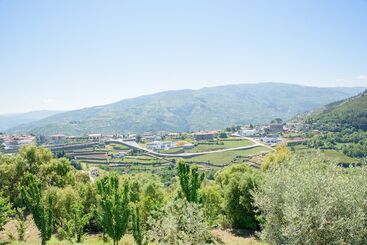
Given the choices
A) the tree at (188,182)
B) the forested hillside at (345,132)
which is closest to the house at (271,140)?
the forested hillside at (345,132)

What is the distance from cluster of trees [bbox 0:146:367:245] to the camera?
16.0 metres

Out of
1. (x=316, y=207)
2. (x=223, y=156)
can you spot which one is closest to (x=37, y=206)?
(x=316, y=207)

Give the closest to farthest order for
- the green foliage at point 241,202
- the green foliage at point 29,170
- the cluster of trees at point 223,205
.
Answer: the cluster of trees at point 223,205 < the green foliage at point 241,202 < the green foliage at point 29,170

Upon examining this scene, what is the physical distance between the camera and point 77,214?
2780 cm

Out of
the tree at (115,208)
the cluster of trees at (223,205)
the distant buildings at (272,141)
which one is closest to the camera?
the cluster of trees at (223,205)

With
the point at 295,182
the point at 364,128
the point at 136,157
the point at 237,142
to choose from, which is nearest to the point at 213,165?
the point at 136,157

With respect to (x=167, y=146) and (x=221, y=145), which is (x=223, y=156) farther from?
(x=167, y=146)

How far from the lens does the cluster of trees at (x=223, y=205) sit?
15953 millimetres

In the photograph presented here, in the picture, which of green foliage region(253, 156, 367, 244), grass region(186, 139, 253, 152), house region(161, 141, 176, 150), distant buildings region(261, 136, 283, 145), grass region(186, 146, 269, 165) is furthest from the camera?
house region(161, 141, 176, 150)

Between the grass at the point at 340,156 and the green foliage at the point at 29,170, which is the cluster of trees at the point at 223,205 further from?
the grass at the point at 340,156

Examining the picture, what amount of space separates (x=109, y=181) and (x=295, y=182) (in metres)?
14.3

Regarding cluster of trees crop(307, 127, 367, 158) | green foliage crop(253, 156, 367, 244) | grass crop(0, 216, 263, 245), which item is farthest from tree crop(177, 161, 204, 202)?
cluster of trees crop(307, 127, 367, 158)

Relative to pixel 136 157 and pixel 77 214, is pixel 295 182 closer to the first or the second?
pixel 77 214

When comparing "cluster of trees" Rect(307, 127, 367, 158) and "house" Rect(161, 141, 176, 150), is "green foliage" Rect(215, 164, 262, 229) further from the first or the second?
"house" Rect(161, 141, 176, 150)
